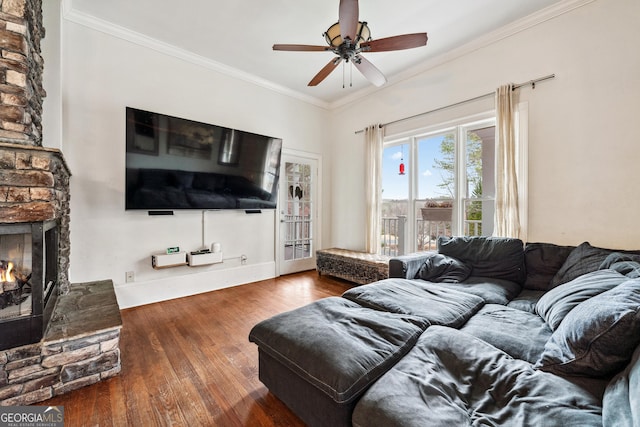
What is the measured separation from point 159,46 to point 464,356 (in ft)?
Answer: 13.7

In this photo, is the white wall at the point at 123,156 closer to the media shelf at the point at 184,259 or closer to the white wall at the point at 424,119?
the white wall at the point at 424,119

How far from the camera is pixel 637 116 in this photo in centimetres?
226

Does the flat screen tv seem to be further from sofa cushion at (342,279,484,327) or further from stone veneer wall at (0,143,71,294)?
sofa cushion at (342,279,484,327)

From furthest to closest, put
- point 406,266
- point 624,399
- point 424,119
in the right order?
point 424,119
point 406,266
point 624,399

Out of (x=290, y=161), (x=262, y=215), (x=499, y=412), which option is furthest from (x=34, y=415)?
(x=290, y=161)

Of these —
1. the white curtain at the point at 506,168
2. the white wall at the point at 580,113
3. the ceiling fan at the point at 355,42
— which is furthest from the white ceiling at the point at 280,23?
the white curtain at the point at 506,168

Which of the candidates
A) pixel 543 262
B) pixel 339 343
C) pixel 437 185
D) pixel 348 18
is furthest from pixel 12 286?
pixel 437 185

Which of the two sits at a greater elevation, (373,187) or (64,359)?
(373,187)

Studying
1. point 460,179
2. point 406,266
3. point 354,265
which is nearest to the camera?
point 406,266

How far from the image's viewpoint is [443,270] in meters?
2.67

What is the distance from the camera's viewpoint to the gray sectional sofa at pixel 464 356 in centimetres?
94

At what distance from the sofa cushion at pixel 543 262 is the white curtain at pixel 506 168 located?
337mm

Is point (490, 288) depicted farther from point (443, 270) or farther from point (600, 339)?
point (600, 339)

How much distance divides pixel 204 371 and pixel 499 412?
1761 mm
